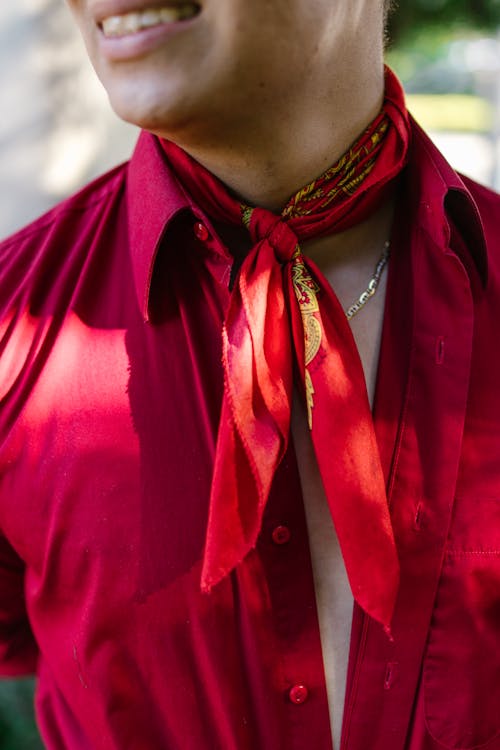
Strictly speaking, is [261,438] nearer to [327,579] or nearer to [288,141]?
[327,579]

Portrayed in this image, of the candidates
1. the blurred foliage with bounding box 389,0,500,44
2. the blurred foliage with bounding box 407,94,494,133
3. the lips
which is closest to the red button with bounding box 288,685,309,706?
the lips

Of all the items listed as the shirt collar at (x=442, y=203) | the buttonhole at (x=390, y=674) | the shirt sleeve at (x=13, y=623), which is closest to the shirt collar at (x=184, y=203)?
the shirt collar at (x=442, y=203)

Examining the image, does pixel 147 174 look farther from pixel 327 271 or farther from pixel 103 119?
pixel 103 119

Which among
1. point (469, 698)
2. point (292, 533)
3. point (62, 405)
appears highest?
point (62, 405)

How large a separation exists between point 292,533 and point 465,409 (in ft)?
0.95

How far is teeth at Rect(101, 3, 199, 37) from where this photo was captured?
1038 mm

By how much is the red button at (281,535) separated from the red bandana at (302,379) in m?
0.07

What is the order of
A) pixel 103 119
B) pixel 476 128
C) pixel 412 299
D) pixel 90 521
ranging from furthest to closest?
1. pixel 476 128
2. pixel 103 119
3. pixel 412 299
4. pixel 90 521

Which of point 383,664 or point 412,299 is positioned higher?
point 412,299

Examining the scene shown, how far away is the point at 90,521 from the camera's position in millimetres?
1169

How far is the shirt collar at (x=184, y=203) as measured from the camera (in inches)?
47.8

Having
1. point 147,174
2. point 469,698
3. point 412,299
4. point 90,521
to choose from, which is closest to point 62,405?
point 90,521

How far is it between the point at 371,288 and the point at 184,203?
30cm

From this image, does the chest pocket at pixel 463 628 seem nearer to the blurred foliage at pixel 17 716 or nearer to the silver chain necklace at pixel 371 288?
the silver chain necklace at pixel 371 288
